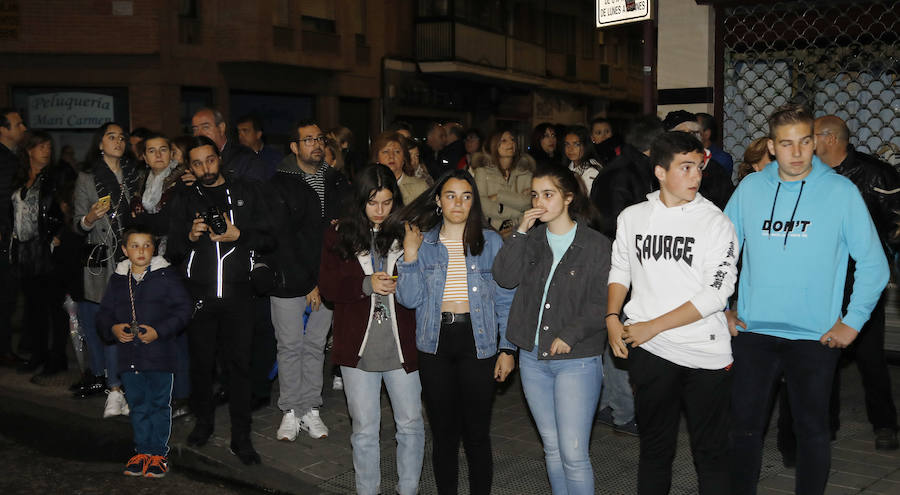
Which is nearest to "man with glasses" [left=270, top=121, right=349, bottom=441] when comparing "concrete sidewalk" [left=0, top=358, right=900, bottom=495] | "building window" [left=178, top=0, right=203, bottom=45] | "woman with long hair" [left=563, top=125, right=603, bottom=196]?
"concrete sidewalk" [left=0, top=358, right=900, bottom=495]

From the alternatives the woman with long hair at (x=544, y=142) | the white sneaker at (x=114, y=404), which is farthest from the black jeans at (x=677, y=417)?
the woman with long hair at (x=544, y=142)

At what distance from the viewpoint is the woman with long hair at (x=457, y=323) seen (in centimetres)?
486

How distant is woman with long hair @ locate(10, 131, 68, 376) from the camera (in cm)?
880

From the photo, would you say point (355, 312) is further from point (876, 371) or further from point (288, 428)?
point (876, 371)

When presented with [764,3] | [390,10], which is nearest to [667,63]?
[764,3]

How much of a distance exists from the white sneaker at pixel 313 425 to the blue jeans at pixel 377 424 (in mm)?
1645

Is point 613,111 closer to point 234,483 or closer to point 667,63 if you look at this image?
point 667,63

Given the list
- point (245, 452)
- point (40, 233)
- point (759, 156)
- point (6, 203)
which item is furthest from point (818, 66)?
point (6, 203)

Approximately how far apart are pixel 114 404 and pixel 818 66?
7.02m

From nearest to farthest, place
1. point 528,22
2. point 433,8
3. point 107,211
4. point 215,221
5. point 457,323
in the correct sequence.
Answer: point 457,323
point 215,221
point 107,211
point 433,8
point 528,22

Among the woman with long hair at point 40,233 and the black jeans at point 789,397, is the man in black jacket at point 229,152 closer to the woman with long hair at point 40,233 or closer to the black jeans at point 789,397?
the woman with long hair at point 40,233

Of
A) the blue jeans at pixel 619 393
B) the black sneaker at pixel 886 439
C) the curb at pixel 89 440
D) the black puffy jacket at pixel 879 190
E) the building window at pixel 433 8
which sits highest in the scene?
the building window at pixel 433 8

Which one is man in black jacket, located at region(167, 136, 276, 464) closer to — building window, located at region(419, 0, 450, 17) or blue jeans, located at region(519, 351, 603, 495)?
blue jeans, located at region(519, 351, 603, 495)

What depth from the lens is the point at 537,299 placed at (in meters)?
4.71
